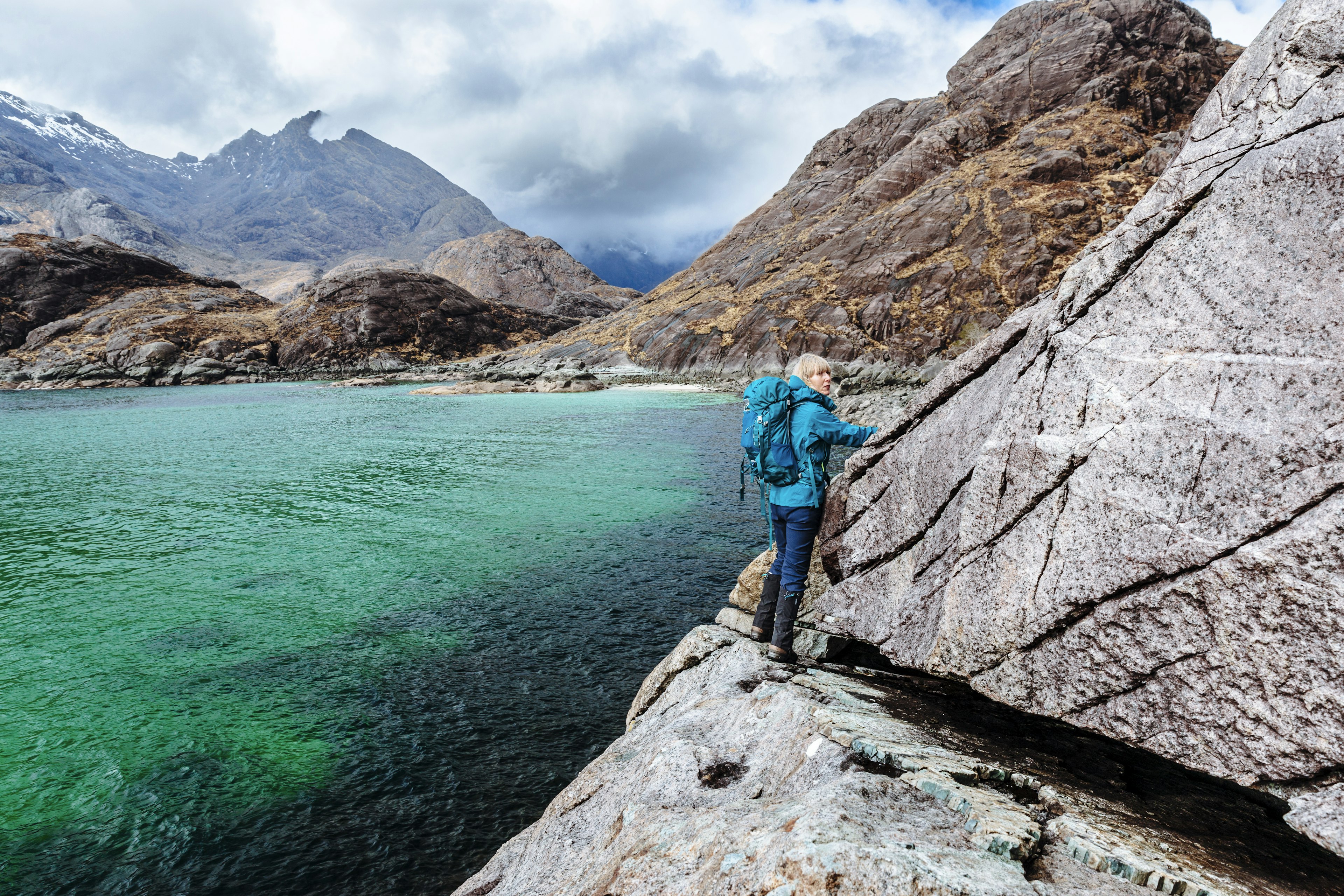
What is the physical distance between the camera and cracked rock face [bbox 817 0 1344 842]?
397cm

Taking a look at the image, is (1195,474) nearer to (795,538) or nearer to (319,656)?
(795,538)

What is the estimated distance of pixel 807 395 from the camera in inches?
276

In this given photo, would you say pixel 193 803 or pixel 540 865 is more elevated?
pixel 540 865

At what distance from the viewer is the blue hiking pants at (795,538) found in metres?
7.13

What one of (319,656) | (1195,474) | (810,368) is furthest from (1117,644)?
Result: (319,656)

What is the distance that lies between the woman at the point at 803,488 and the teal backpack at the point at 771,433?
58 millimetres

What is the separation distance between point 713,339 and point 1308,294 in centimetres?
7875

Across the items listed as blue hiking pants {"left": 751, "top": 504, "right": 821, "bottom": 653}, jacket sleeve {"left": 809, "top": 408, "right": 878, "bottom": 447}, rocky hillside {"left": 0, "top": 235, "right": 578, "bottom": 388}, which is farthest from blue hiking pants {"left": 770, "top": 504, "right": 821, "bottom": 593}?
rocky hillside {"left": 0, "top": 235, "right": 578, "bottom": 388}

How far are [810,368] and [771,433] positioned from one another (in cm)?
92

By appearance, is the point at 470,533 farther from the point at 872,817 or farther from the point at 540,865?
the point at 872,817

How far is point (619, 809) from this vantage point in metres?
4.90

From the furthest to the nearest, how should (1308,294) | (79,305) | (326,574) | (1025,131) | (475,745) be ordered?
(79,305) → (1025,131) → (326,574) → (475,745) → (1308,294)

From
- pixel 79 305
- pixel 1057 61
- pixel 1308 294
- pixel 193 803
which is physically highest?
pixel 1057 61

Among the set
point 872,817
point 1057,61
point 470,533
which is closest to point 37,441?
point 470,533
